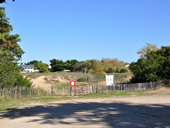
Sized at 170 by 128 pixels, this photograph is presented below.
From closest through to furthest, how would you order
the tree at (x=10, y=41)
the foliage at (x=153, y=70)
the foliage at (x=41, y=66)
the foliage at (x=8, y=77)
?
the foliage at (x=8, y=77), the tree at (x=10, y=41), the foliage at (x=153, y=70), the foliage at (x=41, y=66)

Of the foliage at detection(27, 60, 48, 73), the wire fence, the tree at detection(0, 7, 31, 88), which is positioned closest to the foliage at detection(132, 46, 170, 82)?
the wire fence

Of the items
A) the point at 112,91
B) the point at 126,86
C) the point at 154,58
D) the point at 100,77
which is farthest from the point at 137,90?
the point at 100,77

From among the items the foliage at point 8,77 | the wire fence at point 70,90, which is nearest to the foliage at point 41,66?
the wire fence at point 70,90

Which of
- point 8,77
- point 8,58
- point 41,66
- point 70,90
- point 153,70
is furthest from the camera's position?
point 41,66

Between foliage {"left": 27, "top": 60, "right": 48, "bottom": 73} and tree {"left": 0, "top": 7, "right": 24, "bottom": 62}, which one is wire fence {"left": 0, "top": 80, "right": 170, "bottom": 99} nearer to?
tree {"left": 0, "top": 7, "right": 24, "bottom": 62}

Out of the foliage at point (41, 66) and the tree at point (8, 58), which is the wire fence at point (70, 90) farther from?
the foliage at point (41, 66)

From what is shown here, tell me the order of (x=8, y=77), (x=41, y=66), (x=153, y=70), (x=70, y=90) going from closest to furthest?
(x=8, y=77) → (x=70, y=90) → (x=153, y=70) → (x=41, y=66)

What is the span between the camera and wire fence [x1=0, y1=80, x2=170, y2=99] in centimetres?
2381

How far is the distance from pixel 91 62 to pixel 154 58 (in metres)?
52.4

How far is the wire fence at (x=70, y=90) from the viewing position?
23.8 m

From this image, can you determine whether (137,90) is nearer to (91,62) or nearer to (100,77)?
(100,77)

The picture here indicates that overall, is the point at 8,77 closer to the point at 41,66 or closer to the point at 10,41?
the point at 10,41

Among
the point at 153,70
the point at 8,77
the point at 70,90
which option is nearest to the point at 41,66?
the point at 153,70

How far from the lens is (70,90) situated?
27.3 metres
